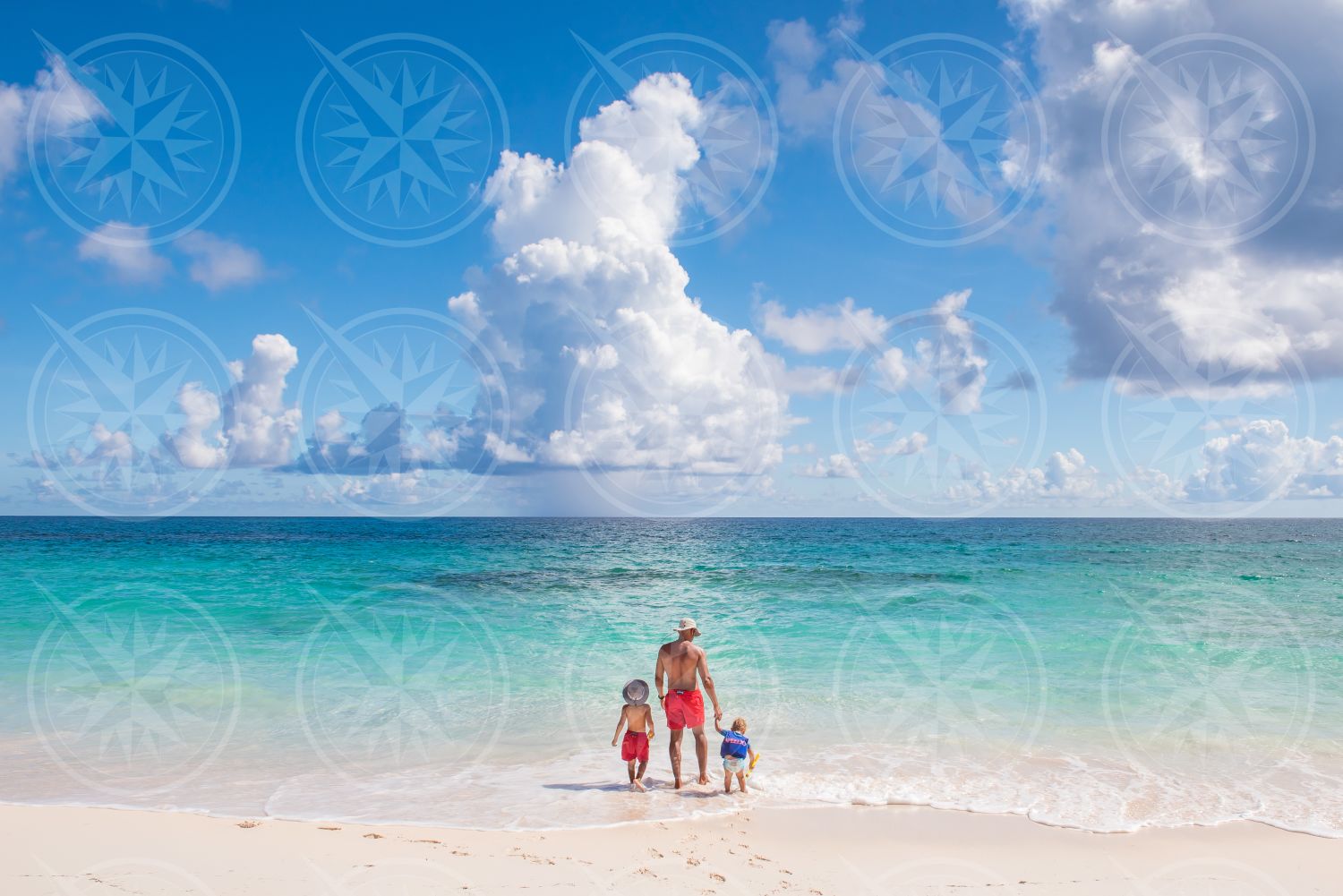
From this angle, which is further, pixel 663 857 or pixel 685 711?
pixel 685 711

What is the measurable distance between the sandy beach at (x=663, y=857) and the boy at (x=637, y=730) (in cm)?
101

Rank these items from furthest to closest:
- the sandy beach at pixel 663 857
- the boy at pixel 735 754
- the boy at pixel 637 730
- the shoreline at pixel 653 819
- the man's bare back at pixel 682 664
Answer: the man's bare back at pixel 682 664, the boy at pixel 637 730, the boy at pixel 735 754, the shoreline at pixel 653 819, the sandy beach at pixel 663 857

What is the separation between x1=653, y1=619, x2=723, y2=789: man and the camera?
7969mm

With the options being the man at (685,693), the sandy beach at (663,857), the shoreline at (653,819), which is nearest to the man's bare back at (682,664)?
the man at (685,693)

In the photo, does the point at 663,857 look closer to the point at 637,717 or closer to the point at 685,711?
the point at 637,717

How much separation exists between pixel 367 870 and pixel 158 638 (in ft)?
48.1

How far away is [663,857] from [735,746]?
1.65m

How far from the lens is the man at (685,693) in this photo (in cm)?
797

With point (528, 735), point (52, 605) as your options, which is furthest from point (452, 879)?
point (52, 605)

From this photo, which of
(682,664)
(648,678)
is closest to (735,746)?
(682,664)

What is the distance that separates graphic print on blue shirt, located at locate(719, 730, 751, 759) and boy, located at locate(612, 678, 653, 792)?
840 mm

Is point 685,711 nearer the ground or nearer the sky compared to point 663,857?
nearer the sky

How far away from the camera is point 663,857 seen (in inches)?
246

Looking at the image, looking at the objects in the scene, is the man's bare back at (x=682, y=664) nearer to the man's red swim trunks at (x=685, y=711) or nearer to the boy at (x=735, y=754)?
the man's red swim trunks at (x=685, y=711)
